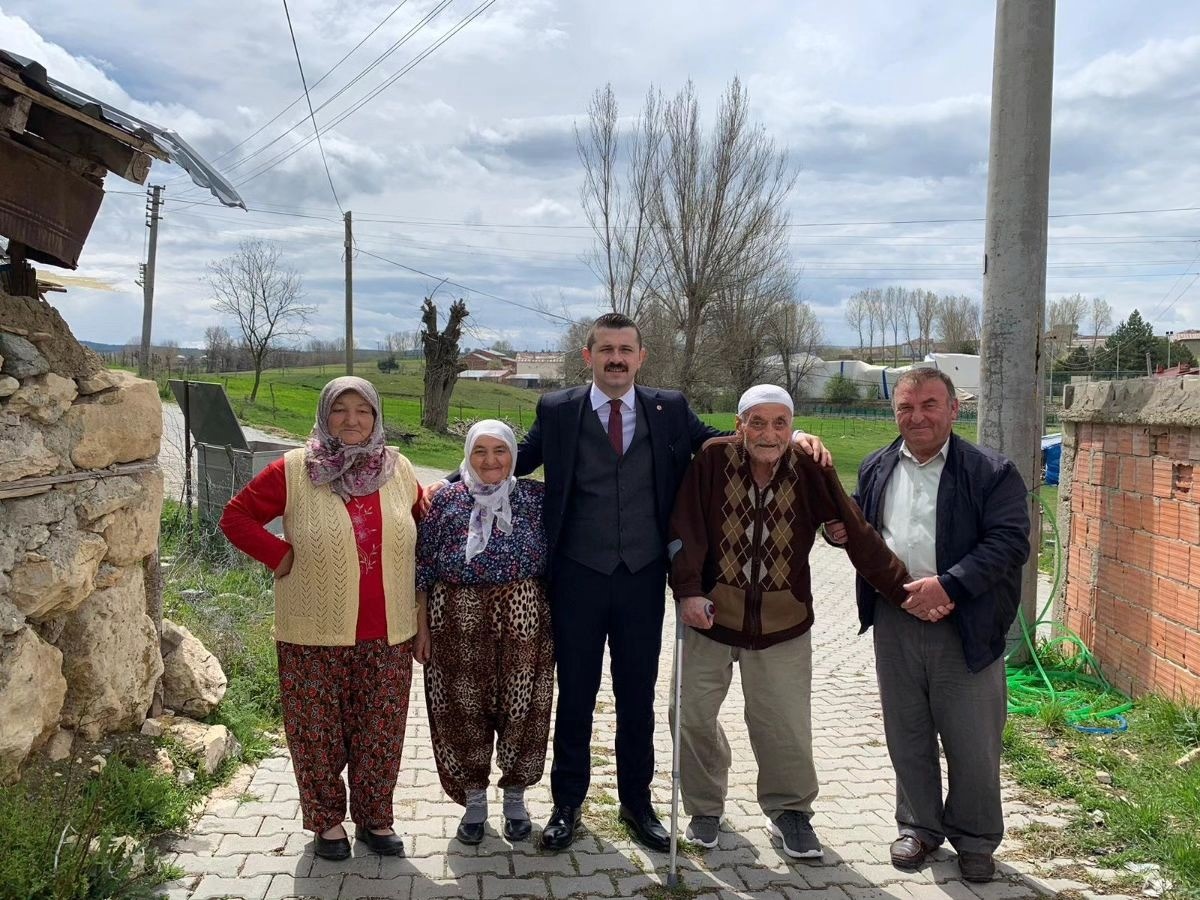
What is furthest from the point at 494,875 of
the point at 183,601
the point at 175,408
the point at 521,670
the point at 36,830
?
the point at 175,408

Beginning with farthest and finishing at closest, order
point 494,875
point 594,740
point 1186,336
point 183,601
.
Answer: point 1186,336, point 183,601, point 594,740, point 494,875

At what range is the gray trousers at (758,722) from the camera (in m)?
3.65

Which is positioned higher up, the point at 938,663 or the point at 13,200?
the point at 13,200

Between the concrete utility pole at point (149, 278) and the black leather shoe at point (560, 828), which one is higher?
the concrete utility pole at point (149, 278)

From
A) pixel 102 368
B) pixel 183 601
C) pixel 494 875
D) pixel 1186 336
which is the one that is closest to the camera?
pixel 494 875

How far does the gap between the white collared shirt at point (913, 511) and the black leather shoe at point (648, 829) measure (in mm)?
1418

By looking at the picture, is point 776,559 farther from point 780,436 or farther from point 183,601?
point 183,601

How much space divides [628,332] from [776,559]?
1.07 m

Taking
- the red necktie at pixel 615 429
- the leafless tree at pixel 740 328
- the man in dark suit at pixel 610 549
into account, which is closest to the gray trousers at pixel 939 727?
the man in dark suit at pixel 610 549

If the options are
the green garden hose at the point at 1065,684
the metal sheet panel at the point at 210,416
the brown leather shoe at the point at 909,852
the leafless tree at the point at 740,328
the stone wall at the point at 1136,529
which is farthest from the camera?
the leafless tree at the point at 740,328

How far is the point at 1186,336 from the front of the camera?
43.7 meters

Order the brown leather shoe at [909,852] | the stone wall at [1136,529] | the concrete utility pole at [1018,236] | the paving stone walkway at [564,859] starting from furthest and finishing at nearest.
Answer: the concrete utility pole at [1018,236] → the stone wall at [1136,529] → the brown leather shoe at [909,852] → the paving stone walkway at [564,859]

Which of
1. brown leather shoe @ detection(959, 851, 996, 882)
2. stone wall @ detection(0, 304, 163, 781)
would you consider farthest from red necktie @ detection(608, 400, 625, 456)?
stone wall @ detection(0, 304, 163, 781)

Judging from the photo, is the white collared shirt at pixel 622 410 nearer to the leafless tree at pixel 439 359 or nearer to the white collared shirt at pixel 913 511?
the white collared shirt at pixel 913 511
